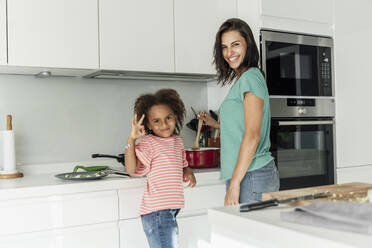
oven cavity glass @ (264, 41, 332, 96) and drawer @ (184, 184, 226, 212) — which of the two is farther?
oven cavity glass @ (264, 41, 332, 96)

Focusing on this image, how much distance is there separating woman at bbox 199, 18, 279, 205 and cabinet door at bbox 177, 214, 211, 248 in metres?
0.42

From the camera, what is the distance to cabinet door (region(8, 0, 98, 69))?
6.28 feet

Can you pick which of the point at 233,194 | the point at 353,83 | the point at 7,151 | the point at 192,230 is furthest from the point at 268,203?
the point at 353,83

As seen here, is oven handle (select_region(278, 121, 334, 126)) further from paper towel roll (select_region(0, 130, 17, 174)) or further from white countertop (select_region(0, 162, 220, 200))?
paper towel roll (select_region(0, 130, 17, 174))

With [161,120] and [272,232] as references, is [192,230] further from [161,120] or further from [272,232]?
[272,232]

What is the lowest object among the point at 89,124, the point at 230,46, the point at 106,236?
the point at 106,236

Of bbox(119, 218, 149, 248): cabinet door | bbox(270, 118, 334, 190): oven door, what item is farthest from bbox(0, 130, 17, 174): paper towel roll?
bbox(270, 118, 334, 190): oven door

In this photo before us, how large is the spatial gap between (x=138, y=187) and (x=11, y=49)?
2.87ft

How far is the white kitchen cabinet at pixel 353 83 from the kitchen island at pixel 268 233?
1679mm

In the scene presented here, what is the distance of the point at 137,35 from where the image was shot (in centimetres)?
218

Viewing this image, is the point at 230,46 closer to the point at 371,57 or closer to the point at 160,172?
the point at 160,172

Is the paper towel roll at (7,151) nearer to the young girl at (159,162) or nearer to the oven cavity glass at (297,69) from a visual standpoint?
the young girl at (159,162)

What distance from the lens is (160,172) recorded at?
68.6 inches

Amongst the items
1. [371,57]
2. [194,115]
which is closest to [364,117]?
[371,57]
